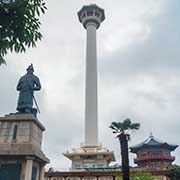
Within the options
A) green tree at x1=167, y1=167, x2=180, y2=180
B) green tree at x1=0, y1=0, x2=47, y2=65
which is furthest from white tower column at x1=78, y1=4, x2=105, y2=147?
green tree at x1=0, y1=0, x2=47, y2=65

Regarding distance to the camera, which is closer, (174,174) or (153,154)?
(174,174)

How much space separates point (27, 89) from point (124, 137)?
30.1 feet

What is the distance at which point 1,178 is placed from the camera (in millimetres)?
13594

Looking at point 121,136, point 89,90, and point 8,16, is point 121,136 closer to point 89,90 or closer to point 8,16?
point 8,16

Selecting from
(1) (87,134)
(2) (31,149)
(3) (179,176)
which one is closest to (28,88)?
(2) (31,149)

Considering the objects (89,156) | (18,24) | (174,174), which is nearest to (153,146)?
(89,156)

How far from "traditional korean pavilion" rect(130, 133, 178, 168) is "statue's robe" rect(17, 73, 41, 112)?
32356 millimetres

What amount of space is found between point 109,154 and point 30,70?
29453mm

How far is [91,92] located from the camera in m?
51.1

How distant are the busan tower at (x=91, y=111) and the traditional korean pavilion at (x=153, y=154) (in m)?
4.64

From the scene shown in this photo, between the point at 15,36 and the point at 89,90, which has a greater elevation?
the point at 89,90

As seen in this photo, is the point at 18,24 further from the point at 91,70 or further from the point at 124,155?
the point at 91,70

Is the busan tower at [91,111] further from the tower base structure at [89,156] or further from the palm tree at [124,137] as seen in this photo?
the palm tree at [124,137]

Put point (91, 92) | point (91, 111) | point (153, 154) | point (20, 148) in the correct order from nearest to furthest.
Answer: point (20, 148), point (153, 154), point (91, 111), point (91, 92)
